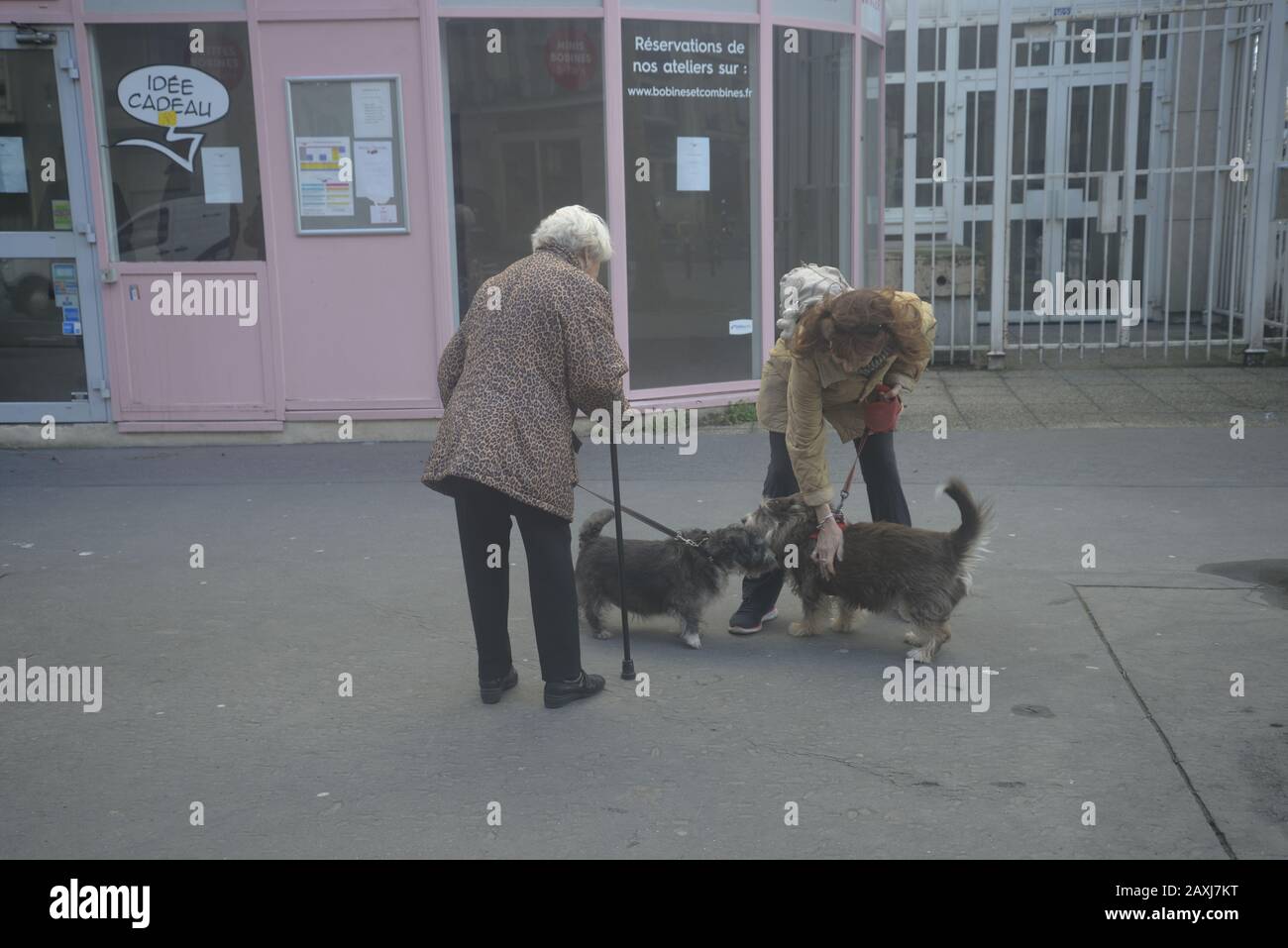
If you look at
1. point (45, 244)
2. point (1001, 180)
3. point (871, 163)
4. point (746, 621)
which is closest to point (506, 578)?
point (746, 621)

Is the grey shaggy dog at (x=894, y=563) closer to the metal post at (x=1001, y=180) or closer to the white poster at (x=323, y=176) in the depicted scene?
the white poster at (x=323, y=176)

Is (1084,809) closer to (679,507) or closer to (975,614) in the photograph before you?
(975,614)

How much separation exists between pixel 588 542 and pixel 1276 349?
8.39 metres

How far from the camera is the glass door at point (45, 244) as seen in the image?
891 cm

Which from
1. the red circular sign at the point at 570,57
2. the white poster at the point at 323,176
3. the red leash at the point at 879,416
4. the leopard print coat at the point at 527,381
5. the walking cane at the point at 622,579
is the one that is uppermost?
the red circular sign at the point at 570,57

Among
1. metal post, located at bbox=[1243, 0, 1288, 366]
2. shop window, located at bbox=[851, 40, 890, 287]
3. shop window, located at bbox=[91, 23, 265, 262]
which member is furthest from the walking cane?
metal post, located at bbox=[1243, 0, 1288, 366]

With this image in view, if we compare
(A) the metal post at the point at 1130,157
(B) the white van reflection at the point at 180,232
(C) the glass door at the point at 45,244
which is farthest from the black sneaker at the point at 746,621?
(A) the metal post at the point at 1130,157

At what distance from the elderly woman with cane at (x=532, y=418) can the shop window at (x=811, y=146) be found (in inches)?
210

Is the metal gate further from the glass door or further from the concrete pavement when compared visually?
the glass door

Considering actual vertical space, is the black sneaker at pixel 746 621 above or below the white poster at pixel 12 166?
below

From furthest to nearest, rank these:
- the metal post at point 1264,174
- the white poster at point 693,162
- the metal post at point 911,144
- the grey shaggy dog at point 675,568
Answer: the metal post at point 911,144
the metal post at point 1264,174
the white poster at point 693,162
the grey shaggy dog at point 675,568

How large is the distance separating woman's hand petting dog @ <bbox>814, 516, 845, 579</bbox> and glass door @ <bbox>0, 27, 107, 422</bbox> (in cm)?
636

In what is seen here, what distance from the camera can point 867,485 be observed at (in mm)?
5562

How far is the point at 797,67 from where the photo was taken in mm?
9719
